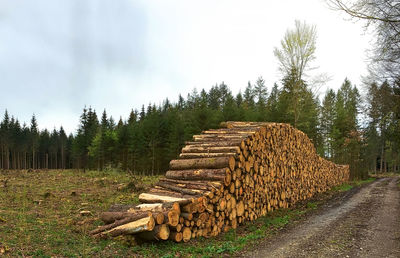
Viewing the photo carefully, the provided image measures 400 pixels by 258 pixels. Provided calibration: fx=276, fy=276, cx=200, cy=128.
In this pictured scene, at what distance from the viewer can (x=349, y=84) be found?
5038 centimetres

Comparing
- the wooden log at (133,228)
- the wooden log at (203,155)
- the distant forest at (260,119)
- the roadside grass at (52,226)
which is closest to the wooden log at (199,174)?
the wooden log at (203,155)

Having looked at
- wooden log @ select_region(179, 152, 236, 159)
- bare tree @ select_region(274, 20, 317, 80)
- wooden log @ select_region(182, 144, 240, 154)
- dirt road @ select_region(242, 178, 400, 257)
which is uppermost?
bare tree @ select_region(274, 20, 317, 80)

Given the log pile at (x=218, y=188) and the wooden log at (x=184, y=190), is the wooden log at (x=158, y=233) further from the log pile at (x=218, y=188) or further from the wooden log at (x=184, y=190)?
A: the wooden log at (x=184, y=190)

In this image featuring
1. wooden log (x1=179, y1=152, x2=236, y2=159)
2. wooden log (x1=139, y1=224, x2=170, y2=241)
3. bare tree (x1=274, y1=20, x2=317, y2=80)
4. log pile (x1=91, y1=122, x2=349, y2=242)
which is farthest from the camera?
bare tree (x1=274, y1=20, x2=317, y2=80)

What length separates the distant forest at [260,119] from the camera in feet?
74.6

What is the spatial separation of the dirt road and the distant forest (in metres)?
6.31

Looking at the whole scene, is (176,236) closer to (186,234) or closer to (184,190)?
(186,234)

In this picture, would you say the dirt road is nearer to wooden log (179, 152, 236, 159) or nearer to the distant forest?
wooden log (179, 152, 236, 159)

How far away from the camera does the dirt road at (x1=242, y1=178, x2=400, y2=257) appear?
5.88 metres

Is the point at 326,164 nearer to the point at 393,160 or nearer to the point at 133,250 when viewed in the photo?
the point at 133,250

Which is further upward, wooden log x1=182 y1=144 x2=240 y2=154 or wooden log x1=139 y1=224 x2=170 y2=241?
wooden log x1=182 y1=144 x2=240 y2=154

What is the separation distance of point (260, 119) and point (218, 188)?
2607cm

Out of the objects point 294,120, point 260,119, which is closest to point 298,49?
point 294,120

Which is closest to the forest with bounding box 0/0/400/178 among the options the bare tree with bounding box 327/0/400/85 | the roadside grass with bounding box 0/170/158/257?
the bare tree with bounding box 327/0/400/85
